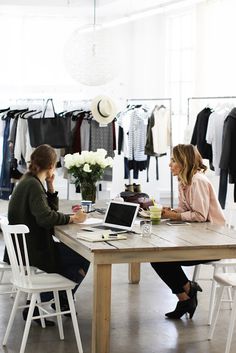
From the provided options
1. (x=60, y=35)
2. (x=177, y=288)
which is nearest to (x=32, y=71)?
(x=60, y=35)

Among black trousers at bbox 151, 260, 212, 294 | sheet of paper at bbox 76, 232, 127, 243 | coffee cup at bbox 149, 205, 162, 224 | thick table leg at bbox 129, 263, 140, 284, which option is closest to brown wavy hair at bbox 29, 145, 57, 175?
sheet of paper at bbox 76, 232, 127, 243

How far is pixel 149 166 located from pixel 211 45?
172 cm

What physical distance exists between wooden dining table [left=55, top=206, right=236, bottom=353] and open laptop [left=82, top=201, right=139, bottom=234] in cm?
17

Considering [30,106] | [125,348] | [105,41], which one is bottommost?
[125,348]

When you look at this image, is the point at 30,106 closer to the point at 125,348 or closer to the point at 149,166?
the point at 149,166

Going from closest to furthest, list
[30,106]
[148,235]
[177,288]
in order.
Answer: [148,235] < [177,288] < [30,106]

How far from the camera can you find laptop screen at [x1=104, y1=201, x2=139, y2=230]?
442cm

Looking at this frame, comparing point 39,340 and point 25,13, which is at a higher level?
point 25,13

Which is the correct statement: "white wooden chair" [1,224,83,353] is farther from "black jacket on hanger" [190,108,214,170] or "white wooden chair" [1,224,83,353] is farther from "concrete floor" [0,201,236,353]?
"black jacket on hanger" [190,108,214,170]

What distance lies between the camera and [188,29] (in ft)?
28.6

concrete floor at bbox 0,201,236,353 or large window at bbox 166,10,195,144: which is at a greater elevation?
large window at bbox 166,10,195,144

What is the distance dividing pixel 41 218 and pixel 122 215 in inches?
19.7

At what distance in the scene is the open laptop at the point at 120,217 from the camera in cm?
441

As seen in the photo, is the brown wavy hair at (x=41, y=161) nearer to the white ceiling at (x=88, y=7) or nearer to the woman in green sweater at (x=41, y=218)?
the woman in green sweater at (x=41, y=218)
